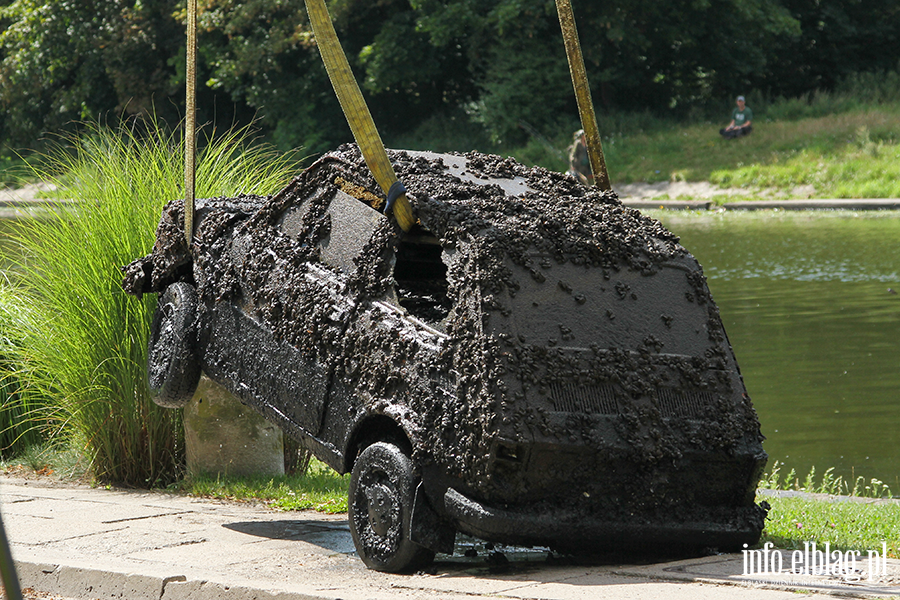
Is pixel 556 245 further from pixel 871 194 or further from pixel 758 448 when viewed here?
pixel 871 194

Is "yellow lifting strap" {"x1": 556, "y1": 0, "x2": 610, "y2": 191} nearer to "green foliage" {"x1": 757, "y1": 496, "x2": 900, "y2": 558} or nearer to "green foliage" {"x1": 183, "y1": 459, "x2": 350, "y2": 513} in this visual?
"green foliage" {"x1": 757, "y1": 496, "x2": 900, "y2": 558}

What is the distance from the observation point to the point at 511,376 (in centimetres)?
517

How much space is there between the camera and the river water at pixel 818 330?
10.2 m

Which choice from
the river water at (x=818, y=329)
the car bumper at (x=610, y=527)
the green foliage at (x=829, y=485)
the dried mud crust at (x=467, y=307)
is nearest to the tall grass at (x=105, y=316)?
the river water at (x=818, y=329)

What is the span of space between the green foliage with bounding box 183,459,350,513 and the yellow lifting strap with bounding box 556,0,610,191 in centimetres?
270

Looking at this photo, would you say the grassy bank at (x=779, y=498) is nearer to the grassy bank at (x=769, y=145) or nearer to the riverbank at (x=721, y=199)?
the riverbank at (x=721, y=199)

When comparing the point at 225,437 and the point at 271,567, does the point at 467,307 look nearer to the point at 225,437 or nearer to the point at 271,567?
the point at 271,567

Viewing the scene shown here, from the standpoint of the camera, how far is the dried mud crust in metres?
5.22

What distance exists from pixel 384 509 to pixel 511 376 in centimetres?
93

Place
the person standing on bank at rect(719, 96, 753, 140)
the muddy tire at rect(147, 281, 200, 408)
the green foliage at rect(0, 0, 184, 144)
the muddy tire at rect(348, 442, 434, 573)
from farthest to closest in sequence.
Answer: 1. the green foliage at rect(0, 0, 184, 144)
2. the person standing on bank at rect(719, 96, 753, 140)
3. the muddy tire at rect(147, 281, 200, 408)
4. the muddy tire at rect(348, 442, 434, 573)

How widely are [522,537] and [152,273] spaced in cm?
359

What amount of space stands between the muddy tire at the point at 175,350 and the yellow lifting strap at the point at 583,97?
2.62 m

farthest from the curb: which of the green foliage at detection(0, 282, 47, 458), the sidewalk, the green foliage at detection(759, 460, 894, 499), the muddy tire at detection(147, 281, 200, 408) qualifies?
the green foliage at detection(759, 460, 894, 499)

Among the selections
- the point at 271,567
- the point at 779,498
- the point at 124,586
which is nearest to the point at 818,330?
the point at 779,498
